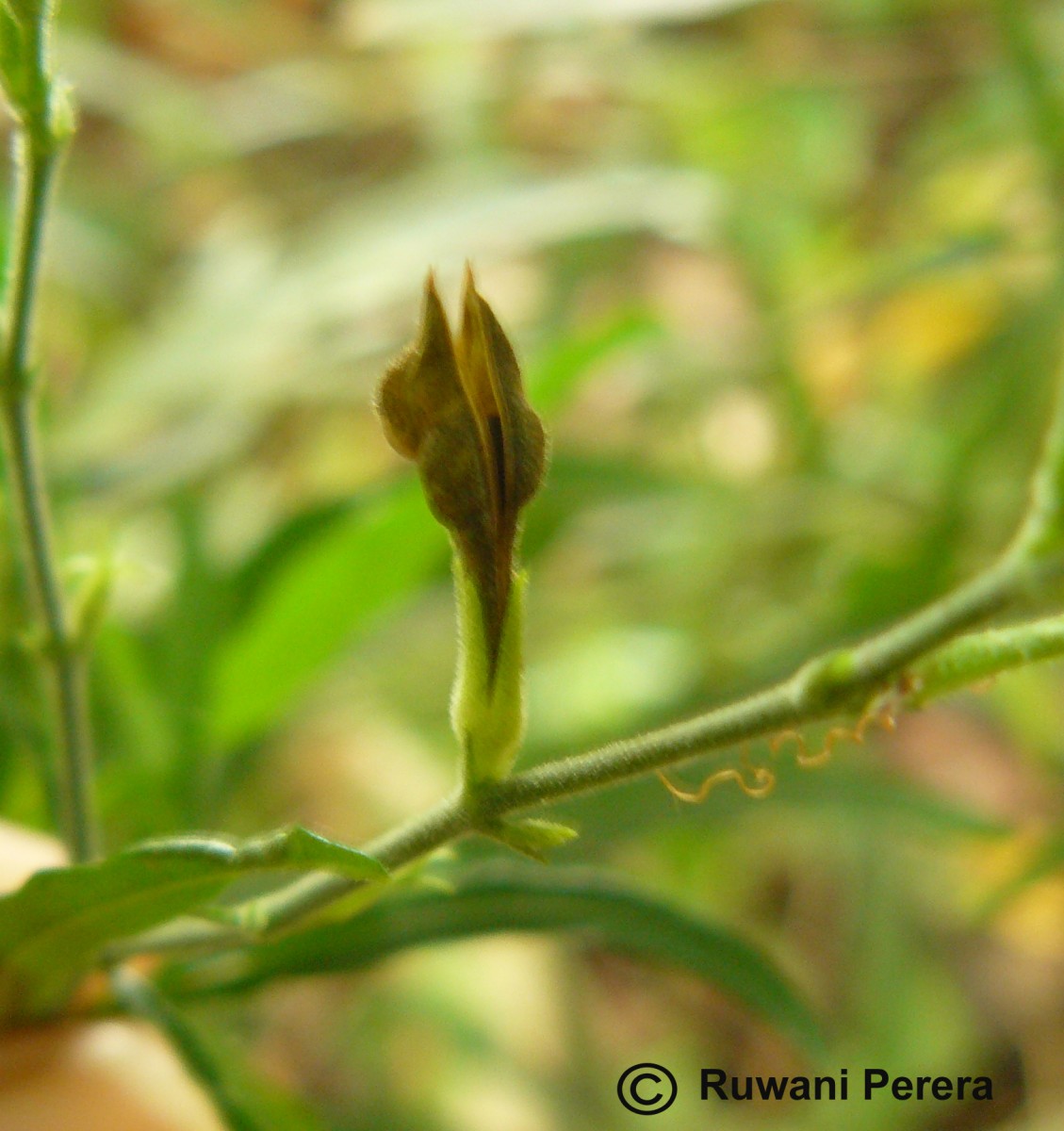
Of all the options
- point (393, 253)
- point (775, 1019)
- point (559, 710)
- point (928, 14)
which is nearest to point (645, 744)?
point (775, 1019)

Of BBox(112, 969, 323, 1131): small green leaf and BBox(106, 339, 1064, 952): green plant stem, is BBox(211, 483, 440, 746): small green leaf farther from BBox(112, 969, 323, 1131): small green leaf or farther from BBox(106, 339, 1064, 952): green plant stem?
BBox(106, 339, 1064, 952): green plant stem

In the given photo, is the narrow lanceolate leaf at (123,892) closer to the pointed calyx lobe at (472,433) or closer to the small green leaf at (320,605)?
the pointed calyx lobe at (472,433)

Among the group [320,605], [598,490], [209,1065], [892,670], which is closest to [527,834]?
[892,670]

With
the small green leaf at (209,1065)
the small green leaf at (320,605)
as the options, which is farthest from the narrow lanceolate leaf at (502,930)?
the small green leaf at (320,605)

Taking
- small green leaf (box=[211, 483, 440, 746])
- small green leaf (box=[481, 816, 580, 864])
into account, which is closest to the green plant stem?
small green leaf (box=[481, 816, 580, 864])

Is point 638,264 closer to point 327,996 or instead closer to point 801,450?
point 801,450

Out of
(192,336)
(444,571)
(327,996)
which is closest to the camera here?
(444,571)
